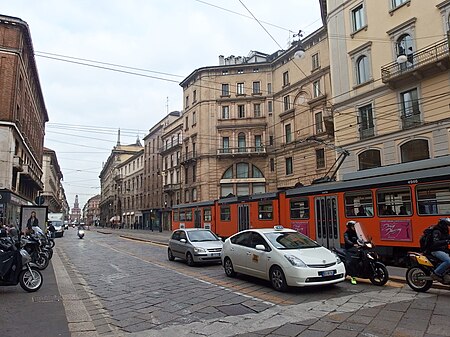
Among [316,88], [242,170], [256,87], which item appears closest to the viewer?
[316,88]

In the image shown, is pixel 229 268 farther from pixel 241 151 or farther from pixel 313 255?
pixel 241 151

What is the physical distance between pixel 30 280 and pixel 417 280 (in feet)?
28.5

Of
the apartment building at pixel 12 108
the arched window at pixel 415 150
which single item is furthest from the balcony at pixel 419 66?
the apartment building at pixel 12 108

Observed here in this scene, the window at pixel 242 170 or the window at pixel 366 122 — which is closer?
the window at pixel 366 122

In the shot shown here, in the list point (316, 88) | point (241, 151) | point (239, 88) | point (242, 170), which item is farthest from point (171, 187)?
point (316, 88)

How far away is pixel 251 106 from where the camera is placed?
49062 mm

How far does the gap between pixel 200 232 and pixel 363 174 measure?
6831 millimetres

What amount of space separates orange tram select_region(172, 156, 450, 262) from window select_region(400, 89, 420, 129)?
8183 millimetres

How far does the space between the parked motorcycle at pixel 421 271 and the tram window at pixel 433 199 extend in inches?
138

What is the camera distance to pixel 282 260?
8531 mm

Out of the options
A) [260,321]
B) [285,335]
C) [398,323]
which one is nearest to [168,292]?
[260,321]

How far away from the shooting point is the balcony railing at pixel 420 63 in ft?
65.9

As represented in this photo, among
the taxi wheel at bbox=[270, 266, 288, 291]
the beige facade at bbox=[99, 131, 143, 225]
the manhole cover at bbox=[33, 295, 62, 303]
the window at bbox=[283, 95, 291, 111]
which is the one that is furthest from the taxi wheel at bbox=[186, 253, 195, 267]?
the beige facade at bbox=[99, 131, 143, 225]

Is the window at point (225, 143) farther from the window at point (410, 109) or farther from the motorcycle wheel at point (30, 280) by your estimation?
the motorcycle wheel at point (30, 280)
